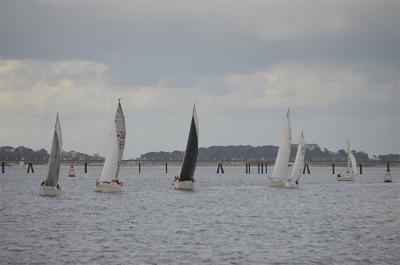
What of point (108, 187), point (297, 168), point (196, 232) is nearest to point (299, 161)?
point (297, 168)

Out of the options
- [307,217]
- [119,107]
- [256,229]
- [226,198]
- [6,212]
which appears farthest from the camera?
[226,198]

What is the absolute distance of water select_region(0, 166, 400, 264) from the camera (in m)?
39.2

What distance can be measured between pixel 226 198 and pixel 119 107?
60.4 feet

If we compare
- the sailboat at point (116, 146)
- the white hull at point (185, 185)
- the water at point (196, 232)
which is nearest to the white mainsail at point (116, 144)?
the sailboat at point (116, 146)

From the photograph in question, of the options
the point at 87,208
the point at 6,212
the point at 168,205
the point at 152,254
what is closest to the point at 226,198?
the point at 168,205

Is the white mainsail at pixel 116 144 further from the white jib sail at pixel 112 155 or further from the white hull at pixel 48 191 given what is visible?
the white hull at pixel 48 191

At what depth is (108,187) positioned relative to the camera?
3354 inches

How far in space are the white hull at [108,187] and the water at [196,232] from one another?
3329 mm

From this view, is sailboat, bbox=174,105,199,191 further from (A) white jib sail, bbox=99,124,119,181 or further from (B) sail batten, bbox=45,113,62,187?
(B) sail batten, bbox=45,113,62,187

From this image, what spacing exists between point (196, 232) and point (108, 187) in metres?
36.6

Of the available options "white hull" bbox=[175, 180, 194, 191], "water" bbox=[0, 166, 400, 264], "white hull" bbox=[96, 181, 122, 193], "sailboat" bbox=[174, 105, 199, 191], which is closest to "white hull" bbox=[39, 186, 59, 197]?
"water" bbox=[0, 166, 400, 264]

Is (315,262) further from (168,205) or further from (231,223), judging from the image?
(168,205)

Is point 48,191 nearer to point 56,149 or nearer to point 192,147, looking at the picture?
point 56,149

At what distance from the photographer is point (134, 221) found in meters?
58.2
